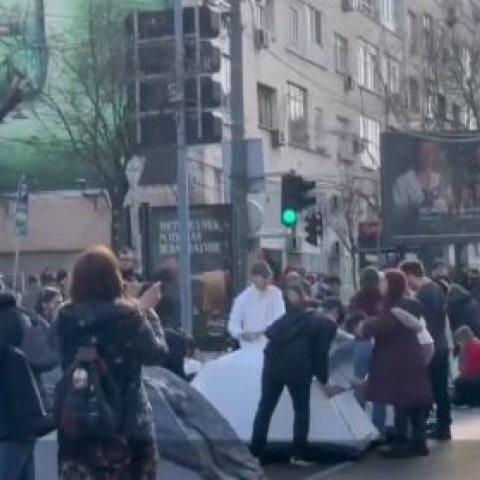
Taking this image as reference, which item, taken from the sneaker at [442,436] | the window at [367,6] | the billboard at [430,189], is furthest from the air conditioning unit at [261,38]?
the sneaker at [442,436]

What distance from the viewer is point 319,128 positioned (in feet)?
159

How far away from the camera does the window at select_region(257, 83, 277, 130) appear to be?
144 feet

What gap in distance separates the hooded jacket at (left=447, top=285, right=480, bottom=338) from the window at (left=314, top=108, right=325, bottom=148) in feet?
91.9

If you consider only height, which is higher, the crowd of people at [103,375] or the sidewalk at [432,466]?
the crowd of people at [103,375]

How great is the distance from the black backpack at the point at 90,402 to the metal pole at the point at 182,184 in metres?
9.35

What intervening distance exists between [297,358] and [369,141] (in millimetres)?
37561

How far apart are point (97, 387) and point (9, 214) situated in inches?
1288

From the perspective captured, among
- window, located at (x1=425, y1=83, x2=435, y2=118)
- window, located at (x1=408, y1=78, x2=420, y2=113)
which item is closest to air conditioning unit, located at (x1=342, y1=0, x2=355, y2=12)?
window, located at (x1=408, y1=78, x2=420, y2=113)

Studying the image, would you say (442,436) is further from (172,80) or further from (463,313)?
→ (172,80)

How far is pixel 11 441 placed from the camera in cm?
1006

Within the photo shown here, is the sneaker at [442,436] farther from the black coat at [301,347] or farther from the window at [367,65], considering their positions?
the window at [367,65]

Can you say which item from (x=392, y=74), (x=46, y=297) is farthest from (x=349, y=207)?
(x=46, y=297)

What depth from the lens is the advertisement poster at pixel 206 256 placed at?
21.8 meters

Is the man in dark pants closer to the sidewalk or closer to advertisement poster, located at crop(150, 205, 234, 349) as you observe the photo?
the sidewalk
